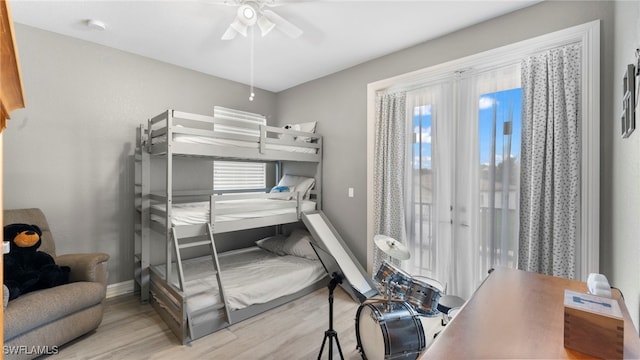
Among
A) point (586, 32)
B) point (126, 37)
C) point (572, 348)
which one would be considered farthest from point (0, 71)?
point (586, 32)

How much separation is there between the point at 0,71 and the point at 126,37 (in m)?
2.54

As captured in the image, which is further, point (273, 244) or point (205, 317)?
point (273, 244)

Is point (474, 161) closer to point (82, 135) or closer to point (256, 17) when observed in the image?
point (256, 17)

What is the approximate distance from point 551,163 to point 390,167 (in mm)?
1322

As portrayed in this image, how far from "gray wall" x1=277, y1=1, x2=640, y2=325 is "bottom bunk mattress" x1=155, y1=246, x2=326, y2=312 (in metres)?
0.74

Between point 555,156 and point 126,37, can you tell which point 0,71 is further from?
point 555,156

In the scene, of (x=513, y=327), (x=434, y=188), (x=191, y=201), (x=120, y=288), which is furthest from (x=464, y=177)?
(x=120, y=288)

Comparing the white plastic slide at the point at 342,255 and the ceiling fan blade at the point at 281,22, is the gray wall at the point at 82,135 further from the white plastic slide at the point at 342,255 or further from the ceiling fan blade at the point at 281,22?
the white plastic slide at the point at 342,255

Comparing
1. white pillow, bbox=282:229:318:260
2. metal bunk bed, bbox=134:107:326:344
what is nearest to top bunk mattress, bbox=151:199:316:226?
metal bunk bed, bbox=134:107:326:344

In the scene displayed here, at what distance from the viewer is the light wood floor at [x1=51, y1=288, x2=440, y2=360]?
2016 mm

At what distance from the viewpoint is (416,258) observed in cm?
283

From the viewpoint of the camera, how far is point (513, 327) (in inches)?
39.9

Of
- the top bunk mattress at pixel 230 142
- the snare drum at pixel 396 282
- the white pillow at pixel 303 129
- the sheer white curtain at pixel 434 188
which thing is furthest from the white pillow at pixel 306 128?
the snare drum at pixel 396 282

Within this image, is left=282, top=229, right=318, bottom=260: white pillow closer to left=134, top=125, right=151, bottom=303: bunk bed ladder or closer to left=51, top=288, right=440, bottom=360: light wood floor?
left=51, top=288, right=440, bottom=360: light wood floor
